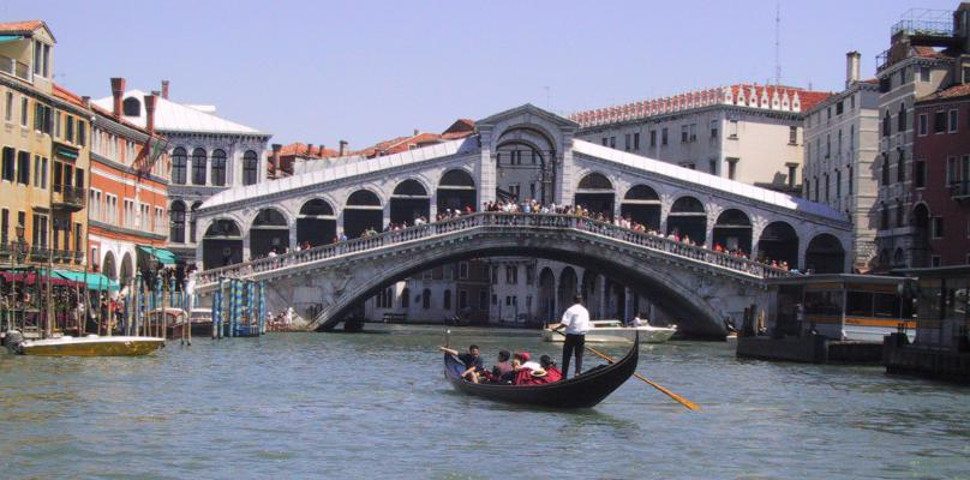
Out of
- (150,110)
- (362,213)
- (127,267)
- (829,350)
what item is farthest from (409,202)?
(829,350)

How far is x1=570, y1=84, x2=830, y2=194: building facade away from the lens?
69.4m

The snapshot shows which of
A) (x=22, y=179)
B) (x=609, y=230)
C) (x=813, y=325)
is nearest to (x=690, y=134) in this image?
(x=609, y=230)

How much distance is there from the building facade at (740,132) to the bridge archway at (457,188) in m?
16.2

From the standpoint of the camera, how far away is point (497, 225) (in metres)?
51.4

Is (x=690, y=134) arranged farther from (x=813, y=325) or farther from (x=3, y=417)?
(x=3, y=417)

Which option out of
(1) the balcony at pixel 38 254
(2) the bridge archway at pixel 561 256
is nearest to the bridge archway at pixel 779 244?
(2) the bridge archway at pixel 561 256

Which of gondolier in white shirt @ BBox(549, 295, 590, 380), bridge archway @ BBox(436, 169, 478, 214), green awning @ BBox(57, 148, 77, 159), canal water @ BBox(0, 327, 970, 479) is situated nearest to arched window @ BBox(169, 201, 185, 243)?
bridge archway @ BBox(436, 169, 478, 214)

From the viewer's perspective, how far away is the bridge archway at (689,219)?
56.4 metres

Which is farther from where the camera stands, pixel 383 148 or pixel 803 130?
pixel 383 148

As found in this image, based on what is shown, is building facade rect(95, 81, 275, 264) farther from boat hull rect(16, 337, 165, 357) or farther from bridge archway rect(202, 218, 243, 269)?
boat hull rect(16, 337, 165, 357)

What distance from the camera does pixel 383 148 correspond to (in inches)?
3339

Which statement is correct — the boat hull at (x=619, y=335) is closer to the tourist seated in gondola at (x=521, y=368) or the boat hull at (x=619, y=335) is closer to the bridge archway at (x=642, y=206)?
the bridge archway at (x=642, y=206)

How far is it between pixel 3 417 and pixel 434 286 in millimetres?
58373

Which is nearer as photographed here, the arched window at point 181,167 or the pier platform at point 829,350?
the pier platform at point 829,350
